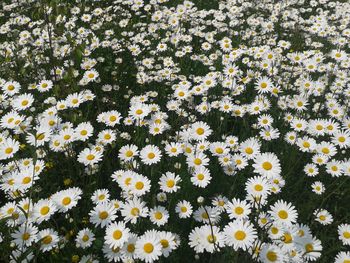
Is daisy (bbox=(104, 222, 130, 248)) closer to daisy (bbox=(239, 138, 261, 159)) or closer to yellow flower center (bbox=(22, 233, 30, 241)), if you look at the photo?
yellow flower center (bbox=(22, 233, 30, 241))

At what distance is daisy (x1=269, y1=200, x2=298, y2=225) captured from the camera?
2.65 m

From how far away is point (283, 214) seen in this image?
8.85ft

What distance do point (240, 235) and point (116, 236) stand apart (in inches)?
34.1

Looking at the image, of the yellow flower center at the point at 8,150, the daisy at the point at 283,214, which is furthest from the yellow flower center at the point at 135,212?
the yellow flower center at the point at 8,150

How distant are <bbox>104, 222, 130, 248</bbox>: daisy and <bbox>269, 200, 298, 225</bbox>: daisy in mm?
1184

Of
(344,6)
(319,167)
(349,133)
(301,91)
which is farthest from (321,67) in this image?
(344,6)

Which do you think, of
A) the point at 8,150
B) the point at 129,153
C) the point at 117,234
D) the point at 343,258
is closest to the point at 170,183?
the point at 129,153

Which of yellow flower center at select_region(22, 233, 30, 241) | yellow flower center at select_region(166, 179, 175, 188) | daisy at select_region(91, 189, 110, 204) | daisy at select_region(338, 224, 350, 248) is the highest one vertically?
yellow flower center at select_region(22, 233, 30, 241)

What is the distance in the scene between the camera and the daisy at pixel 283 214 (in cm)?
265

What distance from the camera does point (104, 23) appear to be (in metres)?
6.24

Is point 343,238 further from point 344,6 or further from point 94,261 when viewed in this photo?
point 344,6

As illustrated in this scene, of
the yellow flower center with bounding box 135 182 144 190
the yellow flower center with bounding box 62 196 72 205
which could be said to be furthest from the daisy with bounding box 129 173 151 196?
the yellow flower center with bounding box 62 196 72 205

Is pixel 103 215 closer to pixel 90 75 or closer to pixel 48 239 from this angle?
pixel 48 239

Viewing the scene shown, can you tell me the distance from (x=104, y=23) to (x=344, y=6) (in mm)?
5228
